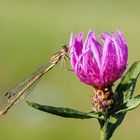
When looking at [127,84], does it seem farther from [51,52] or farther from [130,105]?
[51,52]

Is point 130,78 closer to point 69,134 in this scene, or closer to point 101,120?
point 101,120

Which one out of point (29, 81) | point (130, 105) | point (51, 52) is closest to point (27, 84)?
point (29, 81)

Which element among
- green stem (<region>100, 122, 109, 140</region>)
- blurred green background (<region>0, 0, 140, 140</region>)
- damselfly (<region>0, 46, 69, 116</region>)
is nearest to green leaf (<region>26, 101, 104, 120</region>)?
green stem (<region>100, 122, 109, 140</region>)

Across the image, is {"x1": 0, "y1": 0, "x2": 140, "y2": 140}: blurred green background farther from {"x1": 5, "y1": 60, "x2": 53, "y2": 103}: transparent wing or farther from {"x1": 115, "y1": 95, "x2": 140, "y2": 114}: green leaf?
{"x1": 115, "y1": 95, "x2": 140, "y2": 114}: green leaf

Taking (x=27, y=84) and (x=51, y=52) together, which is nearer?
(x=27, y=84)

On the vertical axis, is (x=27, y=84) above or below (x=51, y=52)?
above

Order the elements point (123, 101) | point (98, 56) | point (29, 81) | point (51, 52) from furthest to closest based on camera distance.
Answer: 1. point (51, 52)
2. point (29, 81)
3. point (123, 101)
4. point (98, 56)

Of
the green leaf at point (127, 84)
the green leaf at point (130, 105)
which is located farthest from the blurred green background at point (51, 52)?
the green leaf at point (130, 105)

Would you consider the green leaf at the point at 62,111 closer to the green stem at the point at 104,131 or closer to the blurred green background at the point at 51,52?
the green stem at the point at 104,131
